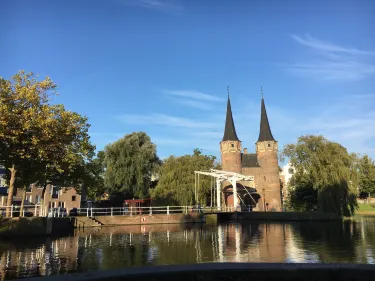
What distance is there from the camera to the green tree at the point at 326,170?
37.1 meters

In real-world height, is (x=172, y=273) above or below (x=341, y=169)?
below

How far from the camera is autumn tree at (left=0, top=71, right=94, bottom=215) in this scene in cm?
2166

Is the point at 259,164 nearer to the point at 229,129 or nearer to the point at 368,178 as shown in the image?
the point at 229,129

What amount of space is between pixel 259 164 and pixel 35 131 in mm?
45662

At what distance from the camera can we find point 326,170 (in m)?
38.1

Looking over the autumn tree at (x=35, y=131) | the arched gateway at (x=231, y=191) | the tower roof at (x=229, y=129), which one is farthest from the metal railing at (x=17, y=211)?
the tower roof at (x=229, y=129)

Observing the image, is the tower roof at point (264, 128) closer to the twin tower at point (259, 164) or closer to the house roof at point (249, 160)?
the twin tower at point (259, 164)

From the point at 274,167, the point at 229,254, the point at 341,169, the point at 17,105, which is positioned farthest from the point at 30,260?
the point at 274,167

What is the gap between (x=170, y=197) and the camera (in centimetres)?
4284

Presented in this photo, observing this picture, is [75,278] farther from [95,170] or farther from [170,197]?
[170,197]

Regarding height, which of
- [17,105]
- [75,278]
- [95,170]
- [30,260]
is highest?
[17,105]

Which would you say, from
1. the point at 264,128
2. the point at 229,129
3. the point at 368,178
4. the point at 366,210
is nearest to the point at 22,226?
the point at 229,129

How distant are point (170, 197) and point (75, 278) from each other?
122 ft

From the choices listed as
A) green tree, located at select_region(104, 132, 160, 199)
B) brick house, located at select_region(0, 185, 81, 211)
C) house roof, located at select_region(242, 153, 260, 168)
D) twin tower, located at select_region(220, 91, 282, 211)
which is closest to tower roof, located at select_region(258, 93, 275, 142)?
twin tower, located at select_region(220, 91, 282, 211)
